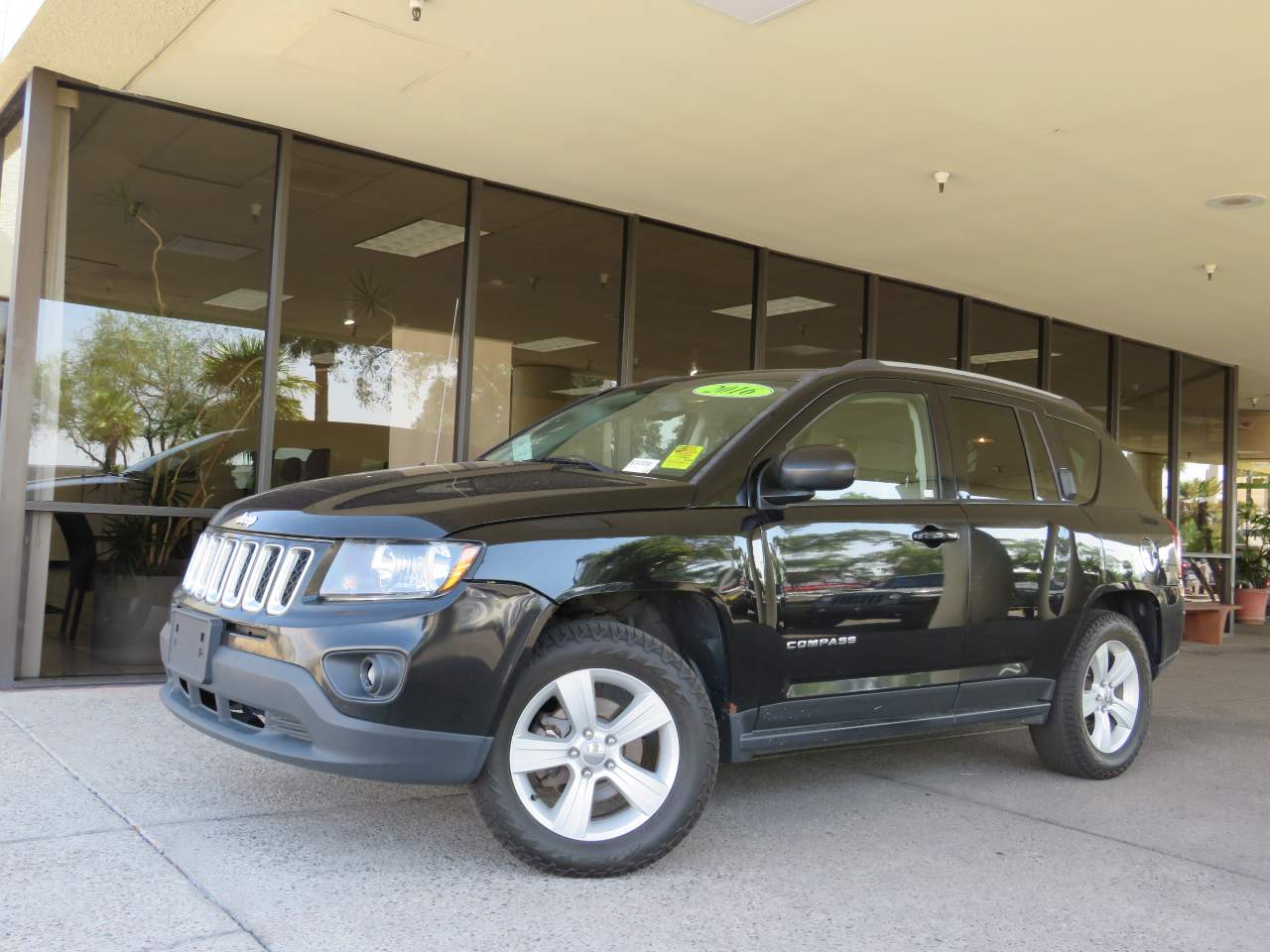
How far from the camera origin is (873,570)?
399cm

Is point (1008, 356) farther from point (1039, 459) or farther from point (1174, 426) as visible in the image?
point (1039, 459)

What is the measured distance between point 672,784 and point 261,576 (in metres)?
1.39

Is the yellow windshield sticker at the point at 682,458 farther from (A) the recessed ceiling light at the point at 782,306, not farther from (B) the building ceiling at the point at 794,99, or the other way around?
(A) the recessed ceiling light at the point at 782,306

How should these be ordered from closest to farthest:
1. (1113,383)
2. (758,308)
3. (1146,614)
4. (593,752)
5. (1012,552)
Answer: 1. (593,752)
2. (1012,552)
3. (1146,614)
4. (758,308)
5. (1113,383)

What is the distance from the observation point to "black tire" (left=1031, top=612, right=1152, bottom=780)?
4.71m

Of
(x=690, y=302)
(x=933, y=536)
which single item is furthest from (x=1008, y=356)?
(x=933, y=536)

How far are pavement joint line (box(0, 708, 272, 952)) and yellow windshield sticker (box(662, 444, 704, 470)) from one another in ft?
6.29

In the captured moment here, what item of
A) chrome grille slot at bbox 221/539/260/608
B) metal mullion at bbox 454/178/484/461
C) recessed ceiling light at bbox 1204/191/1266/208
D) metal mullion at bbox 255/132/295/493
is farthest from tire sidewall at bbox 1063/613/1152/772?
metal mullion at bbox 255/132/295/493

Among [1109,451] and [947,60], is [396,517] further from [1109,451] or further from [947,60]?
[947,60]

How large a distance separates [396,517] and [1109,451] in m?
3.67

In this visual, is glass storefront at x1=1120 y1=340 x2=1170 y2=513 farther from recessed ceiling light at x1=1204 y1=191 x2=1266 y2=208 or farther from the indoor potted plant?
recessed ceiling light at x1=1204 y1=191 x2=1266 y2=208

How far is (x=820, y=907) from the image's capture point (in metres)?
3.22

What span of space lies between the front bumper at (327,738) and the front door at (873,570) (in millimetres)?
1122

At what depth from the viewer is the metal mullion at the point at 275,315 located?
23.6ft
